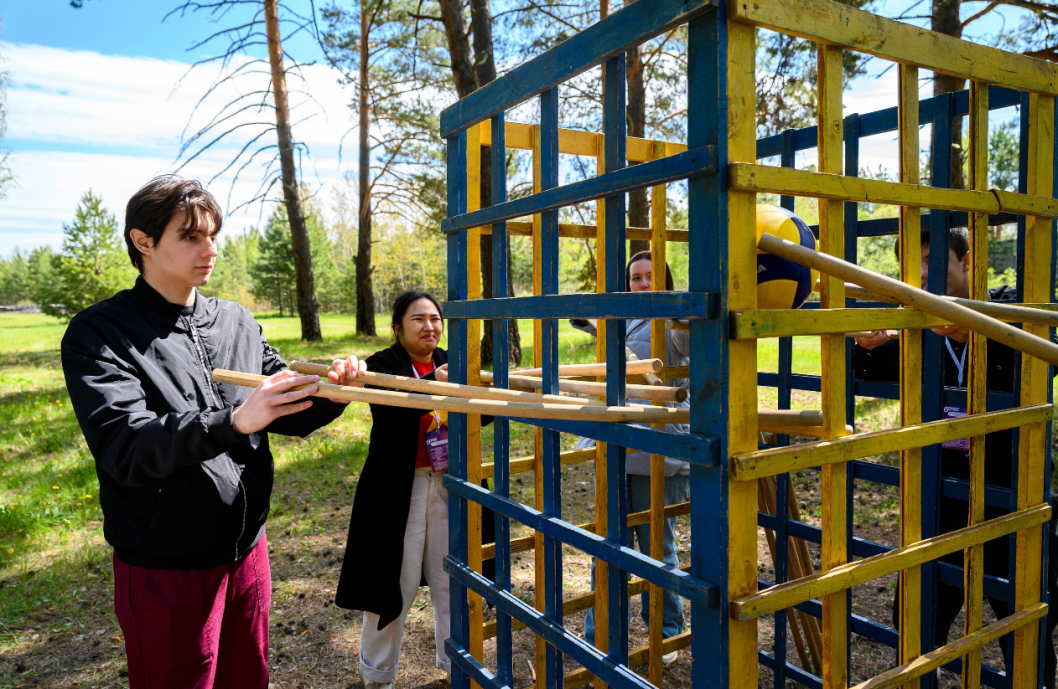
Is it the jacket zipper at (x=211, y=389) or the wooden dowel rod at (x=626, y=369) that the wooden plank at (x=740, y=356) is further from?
the jacket zipper at (x=211, y=389)

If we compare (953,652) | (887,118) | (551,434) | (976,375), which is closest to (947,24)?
(887,118)

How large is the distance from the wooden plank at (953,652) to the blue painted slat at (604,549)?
1.78 ft

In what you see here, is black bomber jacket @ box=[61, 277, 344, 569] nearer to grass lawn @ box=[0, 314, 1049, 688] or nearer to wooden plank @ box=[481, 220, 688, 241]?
wooden plank @ box=[481, 220, 688, 241]

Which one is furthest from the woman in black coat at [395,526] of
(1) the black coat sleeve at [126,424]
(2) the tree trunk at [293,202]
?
(2) the tree trunk at [293,202]

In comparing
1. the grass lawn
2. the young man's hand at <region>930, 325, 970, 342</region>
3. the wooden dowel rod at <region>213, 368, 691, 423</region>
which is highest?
the young man's hand at <region>930, 325, 970, 342</region>

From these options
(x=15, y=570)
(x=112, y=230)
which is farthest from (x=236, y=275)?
(x=15, y=570)

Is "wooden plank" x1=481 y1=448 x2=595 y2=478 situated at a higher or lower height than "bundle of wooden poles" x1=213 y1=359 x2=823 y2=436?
lower

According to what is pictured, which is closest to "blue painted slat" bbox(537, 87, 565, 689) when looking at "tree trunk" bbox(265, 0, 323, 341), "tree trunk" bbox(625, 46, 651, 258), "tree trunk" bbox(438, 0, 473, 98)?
"tree trunk" bbox(438, 0, 473, 98)

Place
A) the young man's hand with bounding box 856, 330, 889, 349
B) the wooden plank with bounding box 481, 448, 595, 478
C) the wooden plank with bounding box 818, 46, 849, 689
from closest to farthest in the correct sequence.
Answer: the wooden plank with bounding box 818, 46, 849, 689 < the young man's hand with bounding box 856, 330, 889, 349 < the wooden plank with bounding box 481, 448, 595, 478

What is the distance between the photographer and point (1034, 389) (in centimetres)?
198

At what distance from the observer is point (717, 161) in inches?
53.1

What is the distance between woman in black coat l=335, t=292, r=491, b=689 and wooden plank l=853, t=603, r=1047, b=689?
76.7 inches

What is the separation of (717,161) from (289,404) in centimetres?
143

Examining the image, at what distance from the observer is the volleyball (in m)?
1.71
